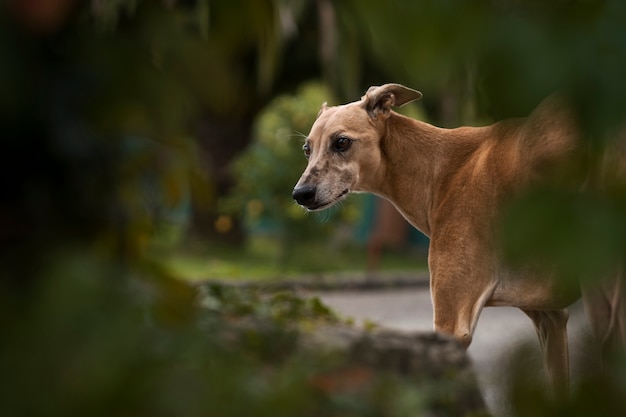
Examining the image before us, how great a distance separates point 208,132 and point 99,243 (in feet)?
67.3

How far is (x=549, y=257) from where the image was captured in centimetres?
80

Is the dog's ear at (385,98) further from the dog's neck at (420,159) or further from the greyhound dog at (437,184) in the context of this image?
the dog's neck at (420,159)

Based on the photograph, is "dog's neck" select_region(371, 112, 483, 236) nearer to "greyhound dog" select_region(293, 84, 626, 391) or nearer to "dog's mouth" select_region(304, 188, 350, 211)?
"greyhound dog" select_region(293, 84, 626, 391)

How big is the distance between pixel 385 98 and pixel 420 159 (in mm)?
382

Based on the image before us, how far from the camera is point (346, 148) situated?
5.12 m

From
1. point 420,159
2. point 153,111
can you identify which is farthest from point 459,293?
point 153,111

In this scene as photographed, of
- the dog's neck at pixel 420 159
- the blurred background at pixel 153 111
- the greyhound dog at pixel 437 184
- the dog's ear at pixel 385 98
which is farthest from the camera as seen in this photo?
the dog's neck at pixel 420 159

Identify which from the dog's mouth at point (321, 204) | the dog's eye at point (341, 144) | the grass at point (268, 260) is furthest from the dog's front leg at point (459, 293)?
the dog's eye at point (341, 144)

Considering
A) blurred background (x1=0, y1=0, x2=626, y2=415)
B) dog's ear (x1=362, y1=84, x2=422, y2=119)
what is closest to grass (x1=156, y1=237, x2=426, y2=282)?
blurred background (x1=0, y1=0, x2=626, y2=415)

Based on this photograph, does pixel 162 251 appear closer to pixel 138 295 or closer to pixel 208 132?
pixel 138 295

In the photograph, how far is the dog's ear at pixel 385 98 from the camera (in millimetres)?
5047

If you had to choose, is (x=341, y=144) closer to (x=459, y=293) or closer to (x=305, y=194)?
(x=305, y=194)

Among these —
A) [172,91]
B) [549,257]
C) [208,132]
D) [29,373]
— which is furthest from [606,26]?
[208,132]

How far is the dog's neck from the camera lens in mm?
5219
